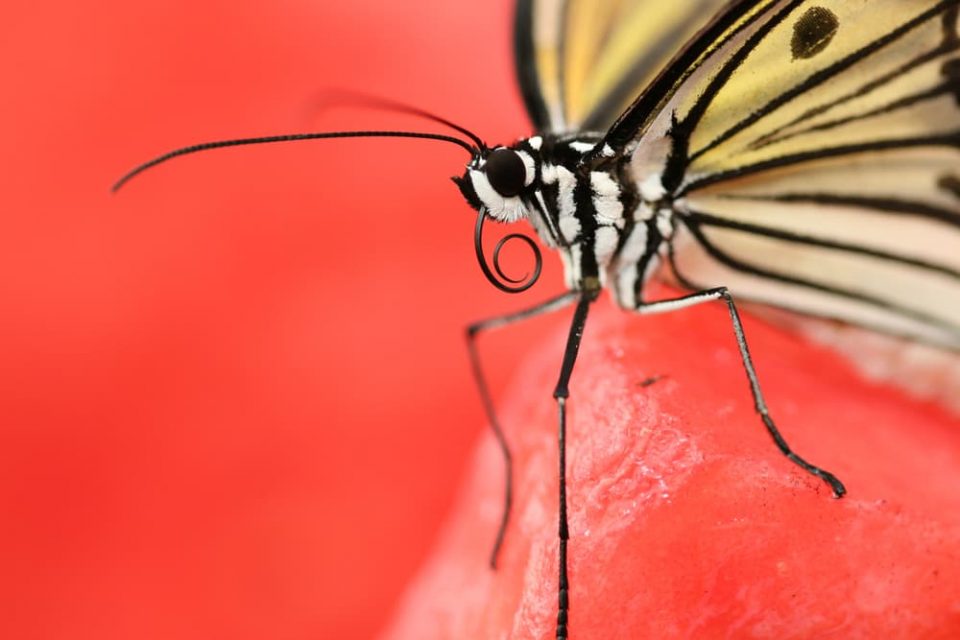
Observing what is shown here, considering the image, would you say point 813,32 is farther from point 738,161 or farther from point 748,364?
point 748,364

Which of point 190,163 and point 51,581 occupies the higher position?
point 190,163

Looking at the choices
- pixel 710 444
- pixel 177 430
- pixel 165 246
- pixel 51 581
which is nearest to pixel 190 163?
pixel 165 246

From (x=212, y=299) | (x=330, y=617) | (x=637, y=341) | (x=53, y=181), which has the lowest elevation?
(x=330, y=617)

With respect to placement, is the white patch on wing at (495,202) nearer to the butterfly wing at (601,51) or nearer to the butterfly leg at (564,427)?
the butterfly leg at (564,427)

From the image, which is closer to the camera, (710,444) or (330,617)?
(710,444)

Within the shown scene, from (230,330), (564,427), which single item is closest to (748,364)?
(564,427)

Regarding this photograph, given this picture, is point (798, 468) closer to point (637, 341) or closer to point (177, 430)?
point (637, 341)

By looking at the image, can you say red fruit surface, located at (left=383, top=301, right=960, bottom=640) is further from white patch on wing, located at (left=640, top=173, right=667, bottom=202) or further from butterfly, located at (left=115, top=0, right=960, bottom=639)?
white patch on wing, located at (left=640, top=173, right=667, bottom=202)

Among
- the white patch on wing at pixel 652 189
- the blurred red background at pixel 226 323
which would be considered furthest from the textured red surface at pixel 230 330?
the white patch on wing at pixel 652 189
